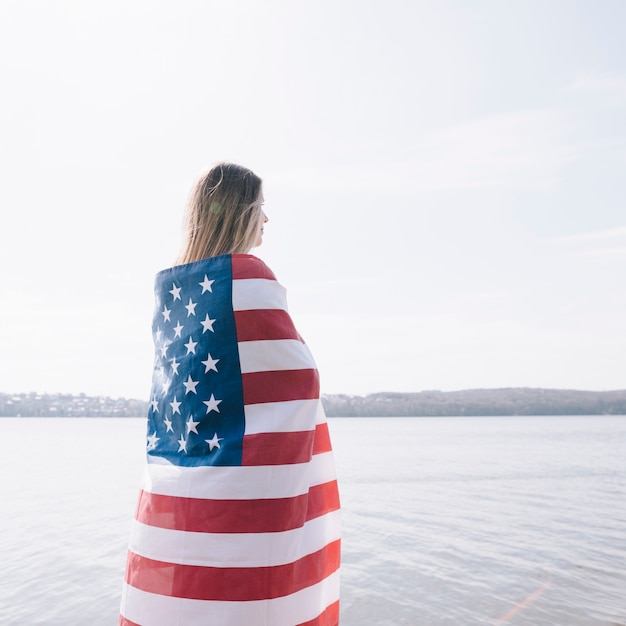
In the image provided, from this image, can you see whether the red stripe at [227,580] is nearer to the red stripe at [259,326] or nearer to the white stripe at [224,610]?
the white stripe at [224,610]

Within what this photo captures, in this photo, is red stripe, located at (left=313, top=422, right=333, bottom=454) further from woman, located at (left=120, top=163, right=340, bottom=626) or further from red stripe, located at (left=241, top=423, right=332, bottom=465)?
red stripe, located at (left=241, top=423, right=332, bottom=465)

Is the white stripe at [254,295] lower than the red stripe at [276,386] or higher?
higher

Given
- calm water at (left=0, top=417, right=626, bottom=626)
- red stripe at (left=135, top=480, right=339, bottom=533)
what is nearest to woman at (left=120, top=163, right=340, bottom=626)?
red stripe at (left=135, top=480, right=339, bottom=533)

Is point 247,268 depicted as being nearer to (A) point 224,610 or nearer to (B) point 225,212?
(B) point 225,212

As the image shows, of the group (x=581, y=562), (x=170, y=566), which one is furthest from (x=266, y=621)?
(x=581, y=562)

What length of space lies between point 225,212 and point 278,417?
30.3 inches

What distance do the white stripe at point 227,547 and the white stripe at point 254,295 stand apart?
728 mm

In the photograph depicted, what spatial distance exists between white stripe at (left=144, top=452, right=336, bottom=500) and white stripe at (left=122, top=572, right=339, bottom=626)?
1.06 ft

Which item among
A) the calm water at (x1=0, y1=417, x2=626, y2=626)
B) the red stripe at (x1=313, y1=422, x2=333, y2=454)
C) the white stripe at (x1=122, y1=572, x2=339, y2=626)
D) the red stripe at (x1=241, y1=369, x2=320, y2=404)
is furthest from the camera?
the calm water at (x1=0, y1=417, x2=626, y2=626)

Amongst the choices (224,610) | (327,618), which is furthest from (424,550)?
(224,610)

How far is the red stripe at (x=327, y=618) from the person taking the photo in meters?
2.03

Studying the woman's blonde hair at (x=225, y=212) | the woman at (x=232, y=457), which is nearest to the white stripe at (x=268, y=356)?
the woman at (x=232, y=457)

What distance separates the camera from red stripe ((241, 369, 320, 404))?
6.54 ft

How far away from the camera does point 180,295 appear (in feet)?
7.27
